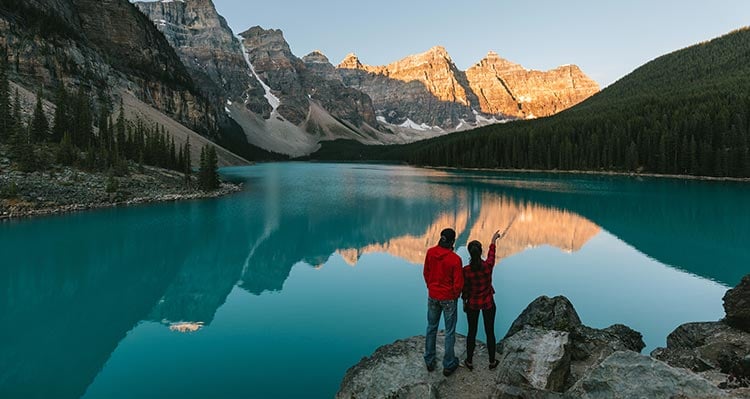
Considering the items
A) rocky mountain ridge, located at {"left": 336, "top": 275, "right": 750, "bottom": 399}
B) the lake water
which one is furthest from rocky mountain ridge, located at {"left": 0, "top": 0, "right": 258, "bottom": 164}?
rocky mountain ridge, located at {"left": 336, "top": 275, "right": 750, "bottom": 399}

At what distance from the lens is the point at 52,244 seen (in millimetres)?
24344

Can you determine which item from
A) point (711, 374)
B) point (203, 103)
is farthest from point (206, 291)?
point (203, 103)

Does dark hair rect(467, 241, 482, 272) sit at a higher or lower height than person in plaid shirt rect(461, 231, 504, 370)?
higher

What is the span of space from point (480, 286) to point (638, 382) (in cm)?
→ 282

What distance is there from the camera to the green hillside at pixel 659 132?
8025 centimetres

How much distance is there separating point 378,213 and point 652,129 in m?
79.8

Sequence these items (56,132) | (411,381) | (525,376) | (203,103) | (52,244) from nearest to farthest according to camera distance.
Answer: (525,376)
(411,381)
(52,244)
(56,132)
(203,103)

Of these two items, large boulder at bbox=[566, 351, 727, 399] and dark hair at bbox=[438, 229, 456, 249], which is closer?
large boulder at bbox=[566, 351, 727, 399]

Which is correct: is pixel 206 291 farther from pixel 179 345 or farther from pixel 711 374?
pixel 711 374

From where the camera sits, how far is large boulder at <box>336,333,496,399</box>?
23.9 ft

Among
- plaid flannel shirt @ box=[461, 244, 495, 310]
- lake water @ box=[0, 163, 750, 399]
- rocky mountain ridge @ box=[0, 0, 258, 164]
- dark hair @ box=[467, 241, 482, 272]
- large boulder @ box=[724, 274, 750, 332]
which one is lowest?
lake water @ box=[0, 163, 750, 399]

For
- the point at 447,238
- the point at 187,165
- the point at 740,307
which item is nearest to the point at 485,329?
the point at 447,238

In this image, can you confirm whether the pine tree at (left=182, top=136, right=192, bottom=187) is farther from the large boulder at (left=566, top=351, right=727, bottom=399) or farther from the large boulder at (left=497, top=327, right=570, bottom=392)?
the large boulder at (left=566, top=351, right=727, bottom=399)

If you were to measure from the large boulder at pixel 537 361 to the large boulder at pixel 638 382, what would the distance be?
2.98 ft
